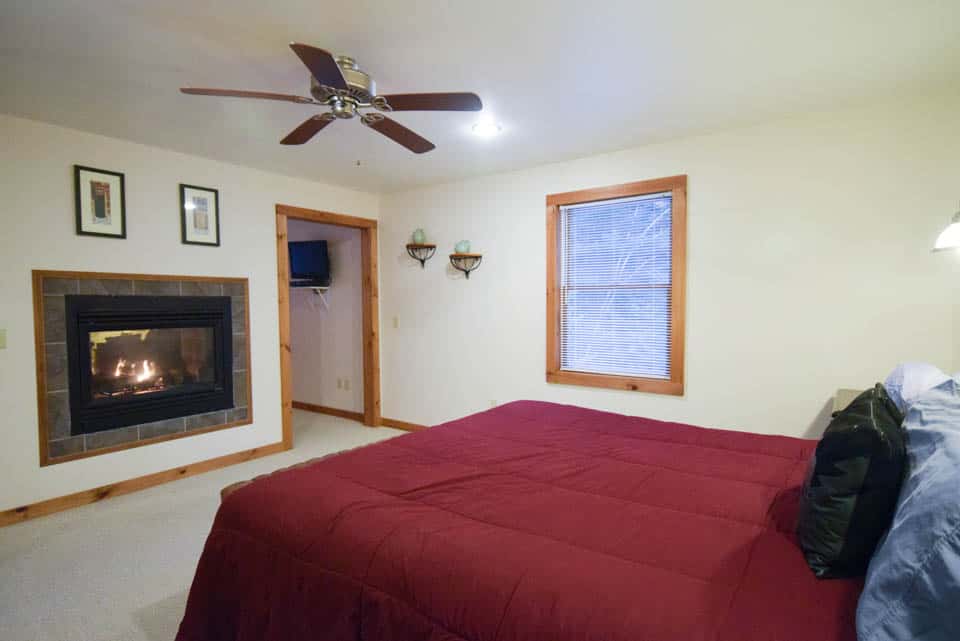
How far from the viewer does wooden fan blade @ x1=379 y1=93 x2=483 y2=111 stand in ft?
6.68

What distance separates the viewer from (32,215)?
116 inches

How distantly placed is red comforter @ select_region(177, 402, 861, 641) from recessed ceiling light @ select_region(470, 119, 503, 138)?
6.48 ft

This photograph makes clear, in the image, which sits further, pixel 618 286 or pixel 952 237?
pixel 618 286

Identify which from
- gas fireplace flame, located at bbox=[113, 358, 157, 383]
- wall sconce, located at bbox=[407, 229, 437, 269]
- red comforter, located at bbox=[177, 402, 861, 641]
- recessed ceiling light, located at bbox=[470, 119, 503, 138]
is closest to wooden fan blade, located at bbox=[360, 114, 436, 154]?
recessed ceiling light, located at bbox=[470, 119, 503, 138]

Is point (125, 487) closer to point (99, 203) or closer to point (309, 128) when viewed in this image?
point (99, 203)

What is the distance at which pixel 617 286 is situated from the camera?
372cm

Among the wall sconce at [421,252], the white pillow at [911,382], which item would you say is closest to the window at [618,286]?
the wall sconce at [421,252]

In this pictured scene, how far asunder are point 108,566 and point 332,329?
3.42 meters

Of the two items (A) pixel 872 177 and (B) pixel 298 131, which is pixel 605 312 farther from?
(B) pixel 298 131

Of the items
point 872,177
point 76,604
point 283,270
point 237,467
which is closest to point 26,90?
point 283,270

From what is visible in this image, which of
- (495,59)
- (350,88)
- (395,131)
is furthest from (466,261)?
(350,88)

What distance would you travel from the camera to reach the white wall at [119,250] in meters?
2.89

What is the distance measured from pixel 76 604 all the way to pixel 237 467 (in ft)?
5.73

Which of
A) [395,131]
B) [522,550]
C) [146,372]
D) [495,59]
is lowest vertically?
[522,550]
